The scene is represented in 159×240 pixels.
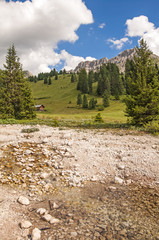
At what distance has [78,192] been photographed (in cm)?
690

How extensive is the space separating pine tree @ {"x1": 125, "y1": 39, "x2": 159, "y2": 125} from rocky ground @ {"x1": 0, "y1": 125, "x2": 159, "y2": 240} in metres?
9.60

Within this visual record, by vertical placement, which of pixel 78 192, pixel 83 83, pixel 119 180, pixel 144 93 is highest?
pixel 83 83

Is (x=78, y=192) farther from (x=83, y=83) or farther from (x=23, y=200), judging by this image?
(x=83, y=83)

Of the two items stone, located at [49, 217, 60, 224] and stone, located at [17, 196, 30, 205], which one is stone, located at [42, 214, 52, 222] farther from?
stone, located at [17, 196, 30, 205]

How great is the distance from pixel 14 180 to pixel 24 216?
2.57m

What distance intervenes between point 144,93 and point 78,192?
17.0m

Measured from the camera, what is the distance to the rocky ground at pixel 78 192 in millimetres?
4809

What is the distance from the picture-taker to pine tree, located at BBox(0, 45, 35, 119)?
111ft

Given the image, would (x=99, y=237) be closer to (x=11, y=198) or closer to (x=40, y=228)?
(x=40, y=228)

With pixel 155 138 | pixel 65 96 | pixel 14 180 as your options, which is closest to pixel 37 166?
pixel 14 180

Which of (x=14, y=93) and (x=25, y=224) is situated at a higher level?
(x=14, y=93)

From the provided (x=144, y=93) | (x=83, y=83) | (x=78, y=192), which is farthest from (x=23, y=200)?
(x=83, y=83)

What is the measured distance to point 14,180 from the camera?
755cm

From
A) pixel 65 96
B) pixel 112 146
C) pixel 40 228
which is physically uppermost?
pixel 65 96
